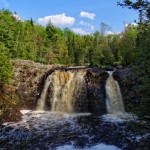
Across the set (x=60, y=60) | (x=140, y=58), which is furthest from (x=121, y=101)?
(x=60, y=60)

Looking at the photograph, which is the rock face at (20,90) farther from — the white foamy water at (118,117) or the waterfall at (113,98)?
the white foamy water at (118,117)

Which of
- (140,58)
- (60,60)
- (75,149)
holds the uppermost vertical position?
(60,60)

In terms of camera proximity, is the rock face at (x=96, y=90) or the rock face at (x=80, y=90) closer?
the rock face at (x=96, y=90)

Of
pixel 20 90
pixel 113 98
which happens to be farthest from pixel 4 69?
pixel 113 98

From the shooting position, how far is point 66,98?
96.8ft

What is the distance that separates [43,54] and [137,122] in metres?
46.3

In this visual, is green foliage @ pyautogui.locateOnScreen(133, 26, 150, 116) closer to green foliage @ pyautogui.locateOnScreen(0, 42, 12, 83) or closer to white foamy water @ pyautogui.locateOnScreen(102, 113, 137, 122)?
white foamy water @ pyautogui.locateOnScreen(102, 113, 137, 122)

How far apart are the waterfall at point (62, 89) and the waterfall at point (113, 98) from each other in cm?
261

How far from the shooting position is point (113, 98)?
28.9m

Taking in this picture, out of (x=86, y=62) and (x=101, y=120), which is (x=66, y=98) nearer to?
(x=101, y=120)

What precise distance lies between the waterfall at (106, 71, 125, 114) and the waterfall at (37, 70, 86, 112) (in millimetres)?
2615

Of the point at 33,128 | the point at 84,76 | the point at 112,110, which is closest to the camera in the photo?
the point at 33,128

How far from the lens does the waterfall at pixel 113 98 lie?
92.3 ft

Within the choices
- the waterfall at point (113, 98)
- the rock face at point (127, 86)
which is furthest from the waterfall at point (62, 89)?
the rock face at point (127, 86)
